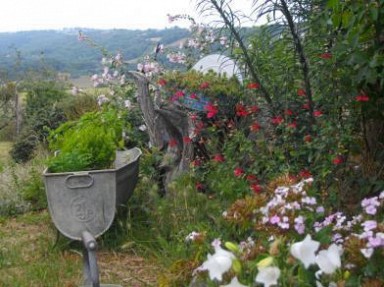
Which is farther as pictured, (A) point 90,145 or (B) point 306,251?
(A) point 90,145

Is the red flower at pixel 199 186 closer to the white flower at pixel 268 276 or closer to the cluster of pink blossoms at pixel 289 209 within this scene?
the cluster of pink blossoms at pixel 289 209

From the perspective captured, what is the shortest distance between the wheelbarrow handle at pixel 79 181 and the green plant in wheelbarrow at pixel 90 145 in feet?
0.88

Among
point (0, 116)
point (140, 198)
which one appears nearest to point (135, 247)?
point (140, 198)

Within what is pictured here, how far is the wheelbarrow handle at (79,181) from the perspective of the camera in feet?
15.4

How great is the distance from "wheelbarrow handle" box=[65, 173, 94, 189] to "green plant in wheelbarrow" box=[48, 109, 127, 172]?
0.27 meters

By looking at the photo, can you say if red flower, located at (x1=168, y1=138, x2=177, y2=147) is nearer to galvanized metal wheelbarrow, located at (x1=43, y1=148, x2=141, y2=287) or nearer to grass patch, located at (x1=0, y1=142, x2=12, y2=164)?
galvanized metal wheelbarrow, located at (x1=43, y1=148, x2=141, y2=287)

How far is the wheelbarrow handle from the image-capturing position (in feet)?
15.4

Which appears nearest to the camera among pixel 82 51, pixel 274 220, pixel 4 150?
pixel 274 220

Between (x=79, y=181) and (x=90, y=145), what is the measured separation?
54cm

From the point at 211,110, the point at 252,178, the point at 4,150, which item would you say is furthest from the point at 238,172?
the point at 4,150

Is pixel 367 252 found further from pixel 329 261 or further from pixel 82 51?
pixel 82 51

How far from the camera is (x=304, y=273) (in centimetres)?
232

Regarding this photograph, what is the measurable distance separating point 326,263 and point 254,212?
2.97 ft

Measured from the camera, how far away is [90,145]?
518cm
